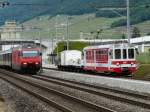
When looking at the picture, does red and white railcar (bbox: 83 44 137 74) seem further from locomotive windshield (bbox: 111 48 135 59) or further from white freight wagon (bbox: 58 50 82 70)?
white freight wagon (bbox: 58 50 82 70)

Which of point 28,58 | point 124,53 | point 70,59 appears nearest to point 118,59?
point 124,53

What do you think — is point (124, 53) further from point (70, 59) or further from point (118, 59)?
point (70, 59)

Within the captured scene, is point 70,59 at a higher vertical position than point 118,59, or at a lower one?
higher

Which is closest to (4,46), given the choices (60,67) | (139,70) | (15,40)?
(15,40)

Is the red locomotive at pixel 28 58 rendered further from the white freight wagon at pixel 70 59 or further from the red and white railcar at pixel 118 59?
the red and white railcar at pixel 118 59

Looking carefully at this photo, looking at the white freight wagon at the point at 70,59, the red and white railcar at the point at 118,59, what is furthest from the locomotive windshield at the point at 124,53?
the white freight wagon at the point at 70,59

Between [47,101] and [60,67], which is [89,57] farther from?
[47,101]

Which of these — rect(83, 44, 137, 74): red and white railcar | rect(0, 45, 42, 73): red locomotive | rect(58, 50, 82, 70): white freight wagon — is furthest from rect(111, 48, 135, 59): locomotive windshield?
rect(58, 50, 82, 70): white freight wagon

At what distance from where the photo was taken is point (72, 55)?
7369 cm

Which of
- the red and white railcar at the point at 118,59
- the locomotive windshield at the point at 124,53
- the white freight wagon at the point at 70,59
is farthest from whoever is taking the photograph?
the white freight wagon at the point at 70,59

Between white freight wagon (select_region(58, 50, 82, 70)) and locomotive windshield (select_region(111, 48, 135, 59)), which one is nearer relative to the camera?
locomotive windshield (select_region(111, 48, 135, 59))

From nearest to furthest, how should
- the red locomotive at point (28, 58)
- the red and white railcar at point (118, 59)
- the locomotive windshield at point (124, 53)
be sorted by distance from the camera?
the red and white railcar at point (118, 59) < the locomotive windshield at point (124, 53) < the red locomotive at point (28, 58)

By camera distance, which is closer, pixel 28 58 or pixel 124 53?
pixel 124 53

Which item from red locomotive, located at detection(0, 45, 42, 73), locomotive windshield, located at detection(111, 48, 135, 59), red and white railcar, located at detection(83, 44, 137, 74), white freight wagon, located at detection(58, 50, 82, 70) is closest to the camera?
red and white railcar, located at detection(83, 44, 137, 74)
